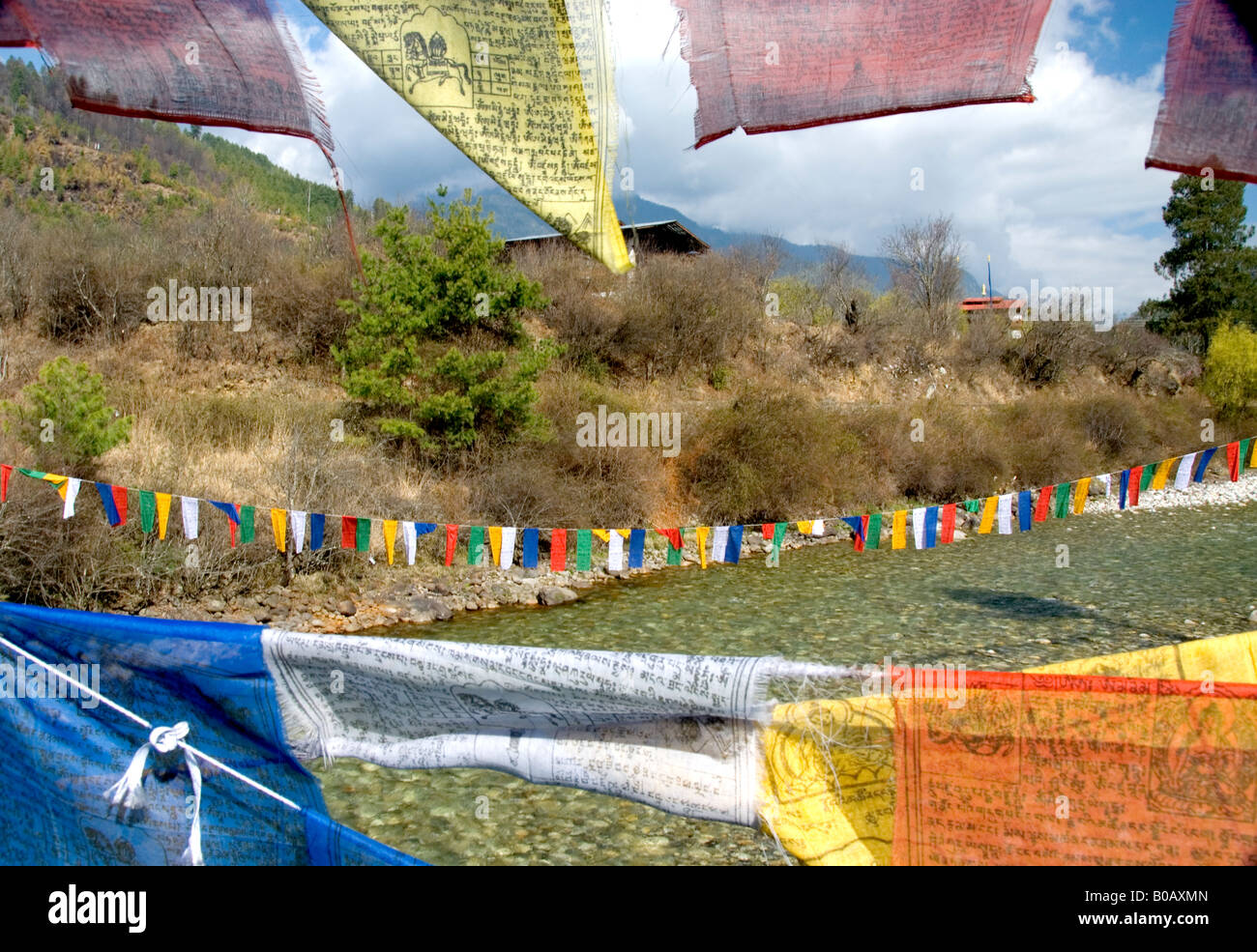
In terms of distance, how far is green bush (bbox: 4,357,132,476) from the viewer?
421 inches

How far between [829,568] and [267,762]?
14.4m

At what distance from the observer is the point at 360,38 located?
197cm

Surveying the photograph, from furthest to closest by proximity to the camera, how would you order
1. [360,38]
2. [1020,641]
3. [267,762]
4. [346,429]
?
[346,429]
[1020,641]
[267,762]
[360,38]

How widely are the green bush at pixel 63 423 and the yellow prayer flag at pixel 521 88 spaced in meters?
10.9

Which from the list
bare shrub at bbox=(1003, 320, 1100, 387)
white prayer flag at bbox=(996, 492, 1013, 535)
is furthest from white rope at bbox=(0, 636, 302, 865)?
Result: bare shrub at bbox=(1003, 320, 1100, 387)

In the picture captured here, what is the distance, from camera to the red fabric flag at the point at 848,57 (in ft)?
6.28

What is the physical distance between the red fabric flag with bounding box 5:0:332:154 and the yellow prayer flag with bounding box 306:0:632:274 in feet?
0.87

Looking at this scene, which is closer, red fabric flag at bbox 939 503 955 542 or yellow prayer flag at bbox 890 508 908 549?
yellow prayer flag at bbox 890 508 908 549

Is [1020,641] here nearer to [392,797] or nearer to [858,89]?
[392,797]

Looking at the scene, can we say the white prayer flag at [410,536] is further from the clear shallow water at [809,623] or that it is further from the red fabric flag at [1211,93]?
the red fabric flag at [1211,93]

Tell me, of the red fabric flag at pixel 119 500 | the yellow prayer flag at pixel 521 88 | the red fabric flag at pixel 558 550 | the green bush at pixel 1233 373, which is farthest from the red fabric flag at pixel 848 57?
the green bush at pixel 1233 373

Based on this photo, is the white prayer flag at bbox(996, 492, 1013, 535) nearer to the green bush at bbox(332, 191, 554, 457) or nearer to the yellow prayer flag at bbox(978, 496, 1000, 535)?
the yellow prayer flag at bbox(978, 496, 1000, 535)
